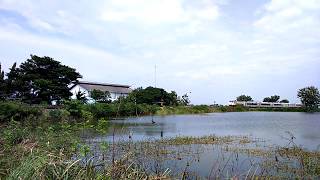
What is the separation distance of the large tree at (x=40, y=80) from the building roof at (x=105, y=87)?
23939 millimetres

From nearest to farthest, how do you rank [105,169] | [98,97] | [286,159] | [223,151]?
[105,169] < [286,159] < [223,151] < [98,97]

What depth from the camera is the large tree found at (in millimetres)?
42625

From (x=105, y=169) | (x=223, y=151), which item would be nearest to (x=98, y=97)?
(x=223, y=151)

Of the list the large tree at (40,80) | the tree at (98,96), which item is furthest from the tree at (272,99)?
the large tree at (40,80)

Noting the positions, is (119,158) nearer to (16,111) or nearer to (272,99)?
(16,111)

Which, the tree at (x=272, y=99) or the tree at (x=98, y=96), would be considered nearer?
the tree at (x=98, y=96)

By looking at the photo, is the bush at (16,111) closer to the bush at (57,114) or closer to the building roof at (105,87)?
the bush at (57,114)

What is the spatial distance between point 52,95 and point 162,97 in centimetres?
2981

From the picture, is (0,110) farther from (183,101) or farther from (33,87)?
(183,101)

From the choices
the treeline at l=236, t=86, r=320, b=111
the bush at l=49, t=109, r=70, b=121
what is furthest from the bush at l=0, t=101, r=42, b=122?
the treeline at l=236, t=86, r=320, b=111

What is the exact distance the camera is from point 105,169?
6.27m

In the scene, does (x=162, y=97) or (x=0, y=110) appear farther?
(x=162, y=97)

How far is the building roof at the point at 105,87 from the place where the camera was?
71550 mm

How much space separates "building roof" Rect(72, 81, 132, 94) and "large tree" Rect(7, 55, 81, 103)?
2394cm
